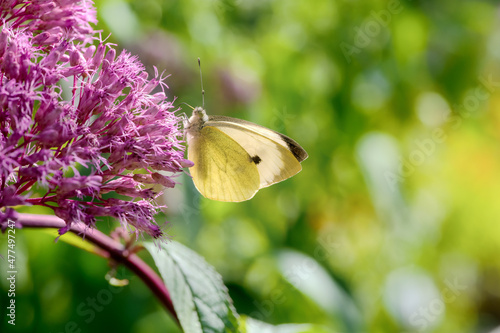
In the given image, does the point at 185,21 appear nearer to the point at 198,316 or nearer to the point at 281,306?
the point at 281,306

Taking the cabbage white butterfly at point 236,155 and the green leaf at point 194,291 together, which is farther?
the cabbage white butterfly at point 236,155

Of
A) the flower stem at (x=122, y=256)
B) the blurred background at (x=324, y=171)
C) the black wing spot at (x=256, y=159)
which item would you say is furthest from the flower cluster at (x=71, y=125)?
the blurred background at (x=324, y=171)

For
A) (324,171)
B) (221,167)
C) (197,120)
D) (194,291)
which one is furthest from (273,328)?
(324,171)

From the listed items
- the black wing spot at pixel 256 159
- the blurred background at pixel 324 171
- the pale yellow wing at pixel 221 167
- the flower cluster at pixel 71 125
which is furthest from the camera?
the blurred background at pixel 324 171

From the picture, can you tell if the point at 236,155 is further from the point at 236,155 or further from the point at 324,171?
the point at 324,171

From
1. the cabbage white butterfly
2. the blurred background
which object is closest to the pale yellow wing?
the cabbage white butterfly

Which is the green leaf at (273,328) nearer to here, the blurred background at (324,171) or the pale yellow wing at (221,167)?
the pale yellow wing at (221,167)

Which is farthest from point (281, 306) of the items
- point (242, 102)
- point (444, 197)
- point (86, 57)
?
point (444, 197)
